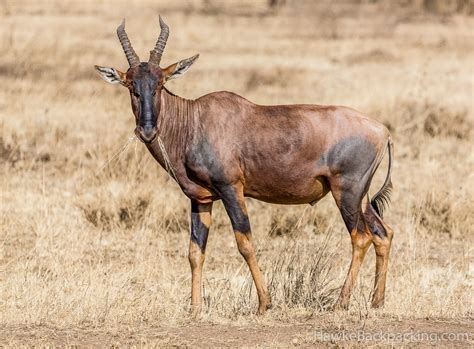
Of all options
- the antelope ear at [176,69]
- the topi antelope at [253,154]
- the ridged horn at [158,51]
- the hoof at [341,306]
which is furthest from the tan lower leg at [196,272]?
the ridged horn at [158,51]

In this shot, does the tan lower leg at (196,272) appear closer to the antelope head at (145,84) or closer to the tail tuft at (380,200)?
the antelope head at (145,84)

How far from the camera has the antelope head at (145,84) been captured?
27.2 ft

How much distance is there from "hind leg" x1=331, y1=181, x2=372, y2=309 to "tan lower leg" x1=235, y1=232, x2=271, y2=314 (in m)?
0.58

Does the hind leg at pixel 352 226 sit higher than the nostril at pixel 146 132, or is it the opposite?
the nostril at pixel 146 132

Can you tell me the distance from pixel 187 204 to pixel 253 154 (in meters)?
3.72

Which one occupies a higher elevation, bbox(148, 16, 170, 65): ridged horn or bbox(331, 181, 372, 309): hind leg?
bbox(148, 16, 170, 65): ridged horn

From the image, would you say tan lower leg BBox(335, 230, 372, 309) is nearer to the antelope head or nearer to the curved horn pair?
the antelope head

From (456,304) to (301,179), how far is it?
1.66 metres

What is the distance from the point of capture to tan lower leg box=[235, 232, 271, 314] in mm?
8656

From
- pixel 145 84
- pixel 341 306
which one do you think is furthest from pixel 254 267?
pixel 145 84

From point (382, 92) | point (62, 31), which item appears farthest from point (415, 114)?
point (62, 31)

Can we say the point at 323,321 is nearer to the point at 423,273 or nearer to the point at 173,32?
the point at 423,273

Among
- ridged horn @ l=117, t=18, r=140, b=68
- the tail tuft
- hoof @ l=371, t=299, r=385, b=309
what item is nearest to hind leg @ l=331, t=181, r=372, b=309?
hoof @ l=371, t=299, r=385, b=309

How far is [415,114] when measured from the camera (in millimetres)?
17172
